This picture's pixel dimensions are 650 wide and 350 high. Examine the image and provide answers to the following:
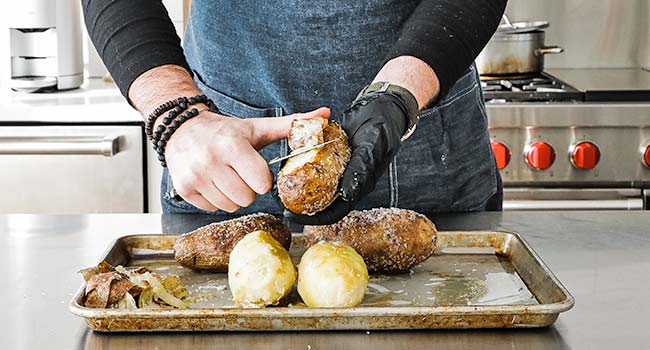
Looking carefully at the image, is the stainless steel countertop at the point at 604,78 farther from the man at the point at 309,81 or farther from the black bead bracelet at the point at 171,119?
the black bead bracelet at the point at 171,119

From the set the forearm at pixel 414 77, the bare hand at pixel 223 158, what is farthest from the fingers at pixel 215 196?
the forearm at pixel 414 77

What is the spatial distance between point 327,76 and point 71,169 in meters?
1.25

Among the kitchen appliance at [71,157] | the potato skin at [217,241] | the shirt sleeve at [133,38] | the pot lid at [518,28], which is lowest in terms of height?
the kitchen appliance at [71,157]

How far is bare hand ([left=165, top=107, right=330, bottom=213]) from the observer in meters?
1.18

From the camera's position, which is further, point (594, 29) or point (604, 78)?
point (594, 29)

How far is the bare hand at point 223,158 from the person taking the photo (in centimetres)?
118

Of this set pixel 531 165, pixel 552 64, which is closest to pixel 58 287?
pixel 531 165

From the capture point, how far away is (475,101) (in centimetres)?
173

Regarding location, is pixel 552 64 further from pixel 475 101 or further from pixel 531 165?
pixel 475 101

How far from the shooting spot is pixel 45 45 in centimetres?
290

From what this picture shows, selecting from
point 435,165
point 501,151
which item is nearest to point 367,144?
point 435,165

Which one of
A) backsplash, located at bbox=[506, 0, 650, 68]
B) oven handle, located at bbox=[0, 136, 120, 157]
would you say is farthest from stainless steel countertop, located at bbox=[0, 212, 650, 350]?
backsplash, located at bbox=[506, 0, 650, 68]

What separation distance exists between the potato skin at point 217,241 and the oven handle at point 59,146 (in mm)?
1394

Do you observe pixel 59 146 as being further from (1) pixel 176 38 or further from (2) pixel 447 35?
(2) pixel 447 35
